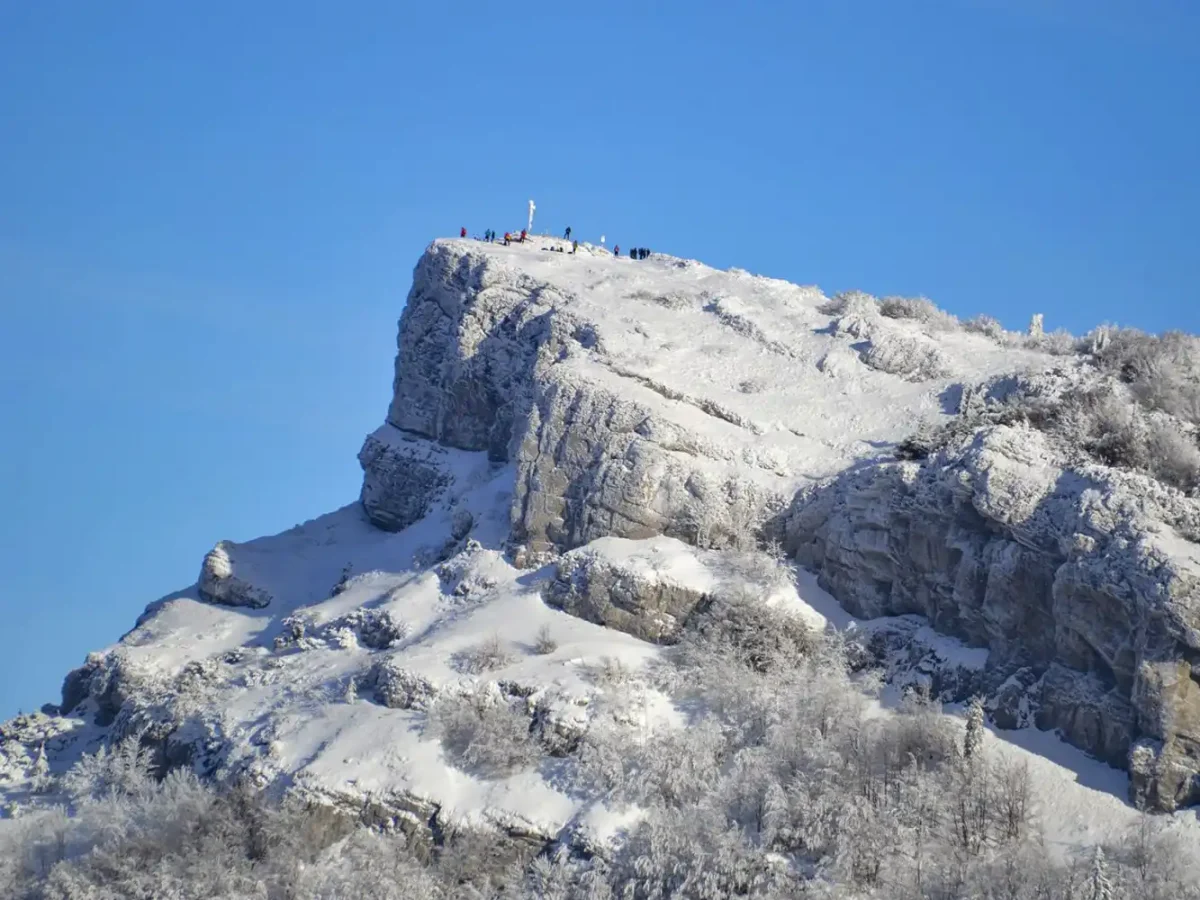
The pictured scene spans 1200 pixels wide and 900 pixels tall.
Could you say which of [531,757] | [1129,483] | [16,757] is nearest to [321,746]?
[531,757]

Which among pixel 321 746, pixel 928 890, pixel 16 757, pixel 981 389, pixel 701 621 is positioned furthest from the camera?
pixel 981 389

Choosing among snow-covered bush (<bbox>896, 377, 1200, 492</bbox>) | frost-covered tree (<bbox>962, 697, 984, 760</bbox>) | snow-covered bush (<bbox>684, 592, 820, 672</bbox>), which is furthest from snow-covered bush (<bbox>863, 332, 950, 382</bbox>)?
frost-covered tree (<bbox>962, 697, 984, 760</bbox>)

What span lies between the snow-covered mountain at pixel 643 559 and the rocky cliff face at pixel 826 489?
7cm

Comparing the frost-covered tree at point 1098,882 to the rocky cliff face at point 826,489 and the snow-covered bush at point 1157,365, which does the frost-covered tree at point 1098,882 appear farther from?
the snow-covered bush at point 1157,365

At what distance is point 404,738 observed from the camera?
3164 cm

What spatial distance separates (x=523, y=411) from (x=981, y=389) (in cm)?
1244

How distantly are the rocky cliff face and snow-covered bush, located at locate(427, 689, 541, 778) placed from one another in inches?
170

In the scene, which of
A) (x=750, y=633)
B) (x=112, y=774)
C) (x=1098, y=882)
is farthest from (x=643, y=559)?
(x=1098, y=882)

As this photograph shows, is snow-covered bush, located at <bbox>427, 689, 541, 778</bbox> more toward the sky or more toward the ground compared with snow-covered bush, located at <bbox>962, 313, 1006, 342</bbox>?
more toward the ground

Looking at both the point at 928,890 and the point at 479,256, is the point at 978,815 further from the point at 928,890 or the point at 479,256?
the point at 479,256

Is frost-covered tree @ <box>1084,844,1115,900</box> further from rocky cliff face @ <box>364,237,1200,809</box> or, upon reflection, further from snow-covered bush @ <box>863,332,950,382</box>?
snow-covered bush @ <box>863,332,950,382</box>

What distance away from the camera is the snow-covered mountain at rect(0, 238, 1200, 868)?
30.7 metres

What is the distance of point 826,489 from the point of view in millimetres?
37906

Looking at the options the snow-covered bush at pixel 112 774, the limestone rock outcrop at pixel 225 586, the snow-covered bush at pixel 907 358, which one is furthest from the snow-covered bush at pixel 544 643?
the snow-covered bush at pixel 907 358
